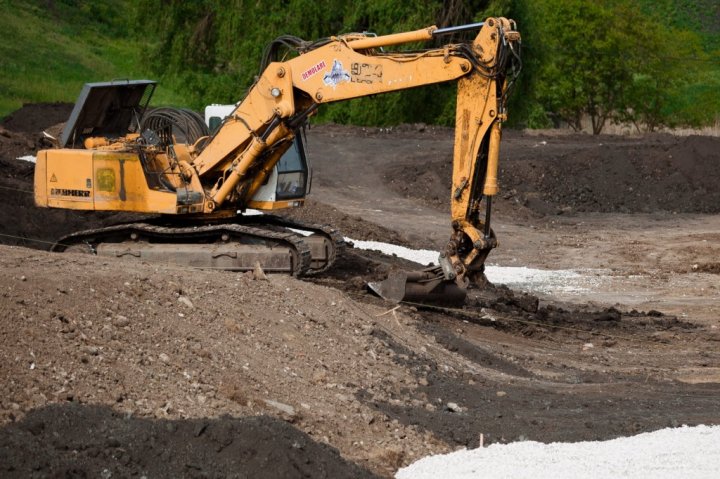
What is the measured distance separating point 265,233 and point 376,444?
19.9 ft

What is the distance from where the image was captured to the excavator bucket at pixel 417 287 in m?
14.6

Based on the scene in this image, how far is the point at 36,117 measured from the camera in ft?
Answer: 107

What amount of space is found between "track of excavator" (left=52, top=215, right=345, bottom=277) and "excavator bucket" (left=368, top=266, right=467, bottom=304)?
3.73 ft

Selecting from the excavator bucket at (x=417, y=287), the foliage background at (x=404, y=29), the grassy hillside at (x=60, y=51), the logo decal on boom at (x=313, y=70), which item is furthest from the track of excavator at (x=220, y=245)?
the grassy hillside at (x=60, y=51)

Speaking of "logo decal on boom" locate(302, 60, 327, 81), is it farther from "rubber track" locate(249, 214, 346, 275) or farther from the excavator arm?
"rubber track" locate(249, 214, 346, 275)

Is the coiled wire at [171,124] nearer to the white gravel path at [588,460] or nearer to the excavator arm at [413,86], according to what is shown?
the excavator arm at [413,86]

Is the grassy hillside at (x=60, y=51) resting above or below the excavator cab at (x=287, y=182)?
above

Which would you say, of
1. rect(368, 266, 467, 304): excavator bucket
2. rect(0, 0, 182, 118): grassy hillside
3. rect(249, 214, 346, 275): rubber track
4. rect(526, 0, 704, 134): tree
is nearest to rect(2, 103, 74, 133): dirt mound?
rect(0, 0, 182, 118): grassy hillside

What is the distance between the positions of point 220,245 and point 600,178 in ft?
51.7

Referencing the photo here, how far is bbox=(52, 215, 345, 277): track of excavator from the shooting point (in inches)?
596

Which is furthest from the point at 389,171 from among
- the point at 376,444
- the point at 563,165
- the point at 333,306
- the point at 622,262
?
the point at 376,444

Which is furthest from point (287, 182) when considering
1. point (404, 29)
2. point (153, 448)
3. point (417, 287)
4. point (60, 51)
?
point (60, 51)

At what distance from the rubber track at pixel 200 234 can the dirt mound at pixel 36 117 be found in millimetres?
15615

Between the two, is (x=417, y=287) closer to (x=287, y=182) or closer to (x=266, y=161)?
(x=287, y=182)
